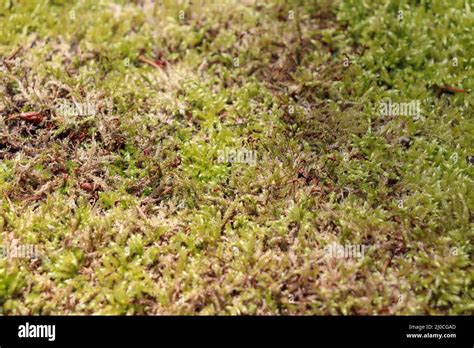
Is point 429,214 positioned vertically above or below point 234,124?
below

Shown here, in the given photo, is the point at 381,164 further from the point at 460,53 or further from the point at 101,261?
the point at 101,261

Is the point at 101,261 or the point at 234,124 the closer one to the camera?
the point at 101,261

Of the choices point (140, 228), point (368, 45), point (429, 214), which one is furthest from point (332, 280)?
point (368, 45)

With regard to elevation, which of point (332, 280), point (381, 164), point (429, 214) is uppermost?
point (381, 164)
